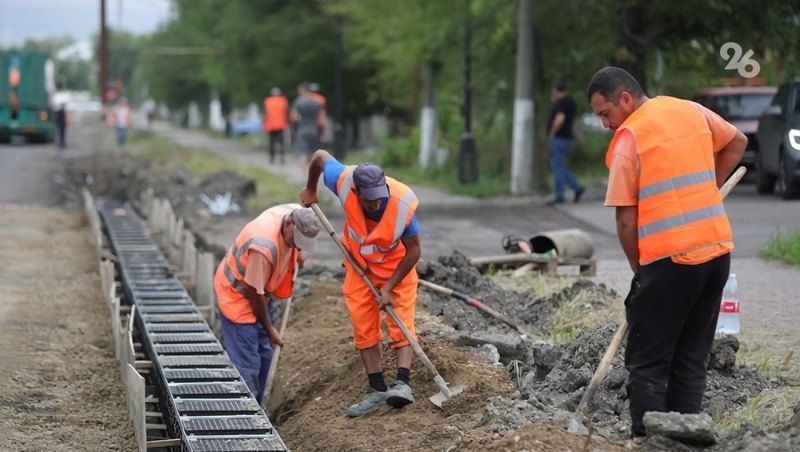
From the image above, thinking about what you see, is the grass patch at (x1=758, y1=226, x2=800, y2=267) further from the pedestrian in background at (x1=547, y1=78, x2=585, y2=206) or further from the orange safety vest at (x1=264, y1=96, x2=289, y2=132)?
the orange safety vest at (x1=264, y1=96, x2=289, y2=132)

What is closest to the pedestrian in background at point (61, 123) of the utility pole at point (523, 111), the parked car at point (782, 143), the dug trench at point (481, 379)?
the utility pole at point (523, 111)

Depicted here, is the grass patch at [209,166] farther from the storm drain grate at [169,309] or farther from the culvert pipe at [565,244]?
the storm drain grate at [169,309]

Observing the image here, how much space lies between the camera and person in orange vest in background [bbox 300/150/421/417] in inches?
312

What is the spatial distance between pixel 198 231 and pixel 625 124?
12.2 meters

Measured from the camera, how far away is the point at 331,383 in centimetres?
948

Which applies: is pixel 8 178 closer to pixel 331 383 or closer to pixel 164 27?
pixel 331 383

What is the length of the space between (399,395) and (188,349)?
220 cm

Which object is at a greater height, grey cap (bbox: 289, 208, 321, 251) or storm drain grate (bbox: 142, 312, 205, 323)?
grey cap (bbox: 289, 208, 321, 251)

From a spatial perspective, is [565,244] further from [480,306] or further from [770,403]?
[770,403]

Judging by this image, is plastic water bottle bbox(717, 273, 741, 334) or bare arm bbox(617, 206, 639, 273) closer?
bare arm bbox(617, 206, 639, 273)

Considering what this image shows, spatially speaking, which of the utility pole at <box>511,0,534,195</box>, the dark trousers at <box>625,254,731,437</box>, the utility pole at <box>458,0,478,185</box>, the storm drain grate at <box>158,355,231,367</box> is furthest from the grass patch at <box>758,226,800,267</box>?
the utility pole at <box>458,0,478,185</box>

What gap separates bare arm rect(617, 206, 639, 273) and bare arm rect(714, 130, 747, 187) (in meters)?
0.69

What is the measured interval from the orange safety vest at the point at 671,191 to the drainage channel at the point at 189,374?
2410 mm

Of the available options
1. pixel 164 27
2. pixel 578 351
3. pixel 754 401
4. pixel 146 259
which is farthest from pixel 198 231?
pixel 164 27
